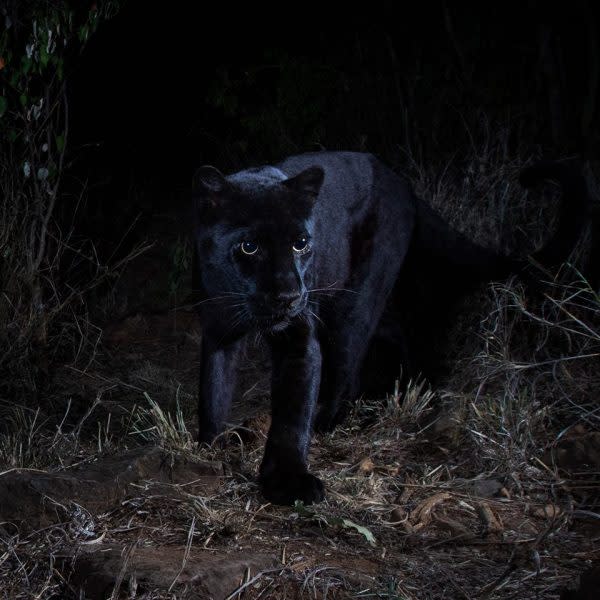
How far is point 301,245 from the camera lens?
370 cm

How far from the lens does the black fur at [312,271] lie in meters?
3.58

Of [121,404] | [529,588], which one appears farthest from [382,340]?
[529,588]

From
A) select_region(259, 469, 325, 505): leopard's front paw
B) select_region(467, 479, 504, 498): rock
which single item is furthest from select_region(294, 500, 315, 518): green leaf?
select_region(467, 479, 504, 498): rock

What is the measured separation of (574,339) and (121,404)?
234 centimetres

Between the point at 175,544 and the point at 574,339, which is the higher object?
the point at 574,339

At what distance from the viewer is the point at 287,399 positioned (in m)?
3.70

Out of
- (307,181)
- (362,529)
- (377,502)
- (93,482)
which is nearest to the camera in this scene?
(362,529)

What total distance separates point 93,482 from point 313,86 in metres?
4.57

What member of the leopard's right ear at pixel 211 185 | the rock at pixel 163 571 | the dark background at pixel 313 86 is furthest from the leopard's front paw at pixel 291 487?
the dark background at pixel 313 86

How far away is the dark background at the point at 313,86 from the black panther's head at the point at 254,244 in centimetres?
248

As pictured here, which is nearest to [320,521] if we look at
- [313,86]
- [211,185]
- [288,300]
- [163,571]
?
[163,571]

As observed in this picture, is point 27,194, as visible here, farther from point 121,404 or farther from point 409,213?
point 409,213

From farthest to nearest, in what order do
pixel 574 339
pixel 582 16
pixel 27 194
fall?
pixel 582 16, pixel 27 194, pixel 574 339

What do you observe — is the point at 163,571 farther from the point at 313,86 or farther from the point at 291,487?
the point at 313,86
